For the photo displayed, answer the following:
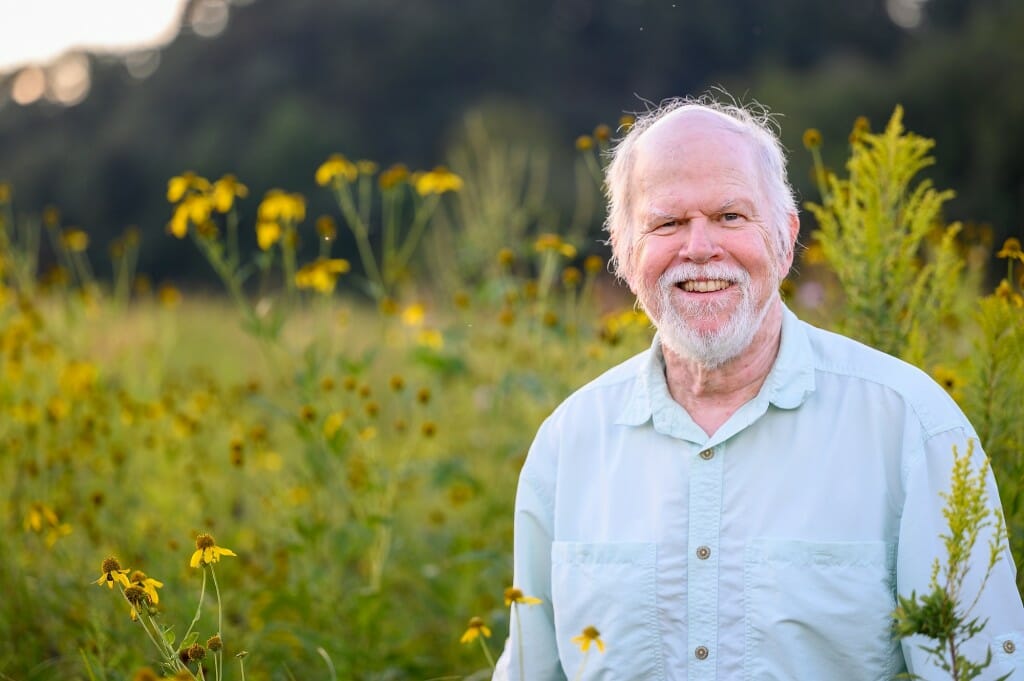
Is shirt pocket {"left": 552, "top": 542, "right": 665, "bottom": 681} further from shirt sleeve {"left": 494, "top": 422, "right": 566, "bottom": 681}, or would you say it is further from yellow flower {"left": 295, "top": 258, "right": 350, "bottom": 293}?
yellow flower {"left": 295, "top": 258, "right": 350, "bottom": 293}

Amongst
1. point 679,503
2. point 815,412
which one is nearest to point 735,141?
point 815,412

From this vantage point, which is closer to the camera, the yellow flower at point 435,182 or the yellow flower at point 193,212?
the yellow flower at point 193,212

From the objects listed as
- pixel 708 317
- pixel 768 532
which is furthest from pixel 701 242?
pixel 768 532

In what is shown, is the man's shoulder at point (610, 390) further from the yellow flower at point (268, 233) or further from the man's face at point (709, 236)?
the yellow flower at point (268, 233)

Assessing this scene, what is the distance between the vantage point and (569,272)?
138 inches

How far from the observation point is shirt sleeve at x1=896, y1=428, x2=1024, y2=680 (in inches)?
70.7

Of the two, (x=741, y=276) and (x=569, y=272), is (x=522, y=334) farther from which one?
(x=741, y=276)

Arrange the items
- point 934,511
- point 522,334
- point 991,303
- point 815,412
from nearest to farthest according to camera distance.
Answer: point 934,511
point 815,412
point 991,303
point 522,334

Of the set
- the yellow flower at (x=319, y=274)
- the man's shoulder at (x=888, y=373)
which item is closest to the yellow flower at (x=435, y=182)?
the yellow flower at (x=319, y=274)

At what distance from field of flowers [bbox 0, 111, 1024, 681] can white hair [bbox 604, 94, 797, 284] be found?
36 cm

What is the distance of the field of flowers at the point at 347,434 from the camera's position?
2.54 metres

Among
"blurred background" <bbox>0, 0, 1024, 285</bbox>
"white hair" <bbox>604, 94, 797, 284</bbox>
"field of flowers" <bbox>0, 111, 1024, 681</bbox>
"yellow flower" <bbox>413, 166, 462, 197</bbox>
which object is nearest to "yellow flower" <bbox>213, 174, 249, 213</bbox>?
"field of flowers" <bbox>0, 111, 1024, 681</bbox>

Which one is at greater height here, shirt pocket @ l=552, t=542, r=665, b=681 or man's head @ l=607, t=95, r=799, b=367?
man's head @ l=607, t=95, r=799, b=367

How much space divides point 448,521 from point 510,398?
0.64 metres
